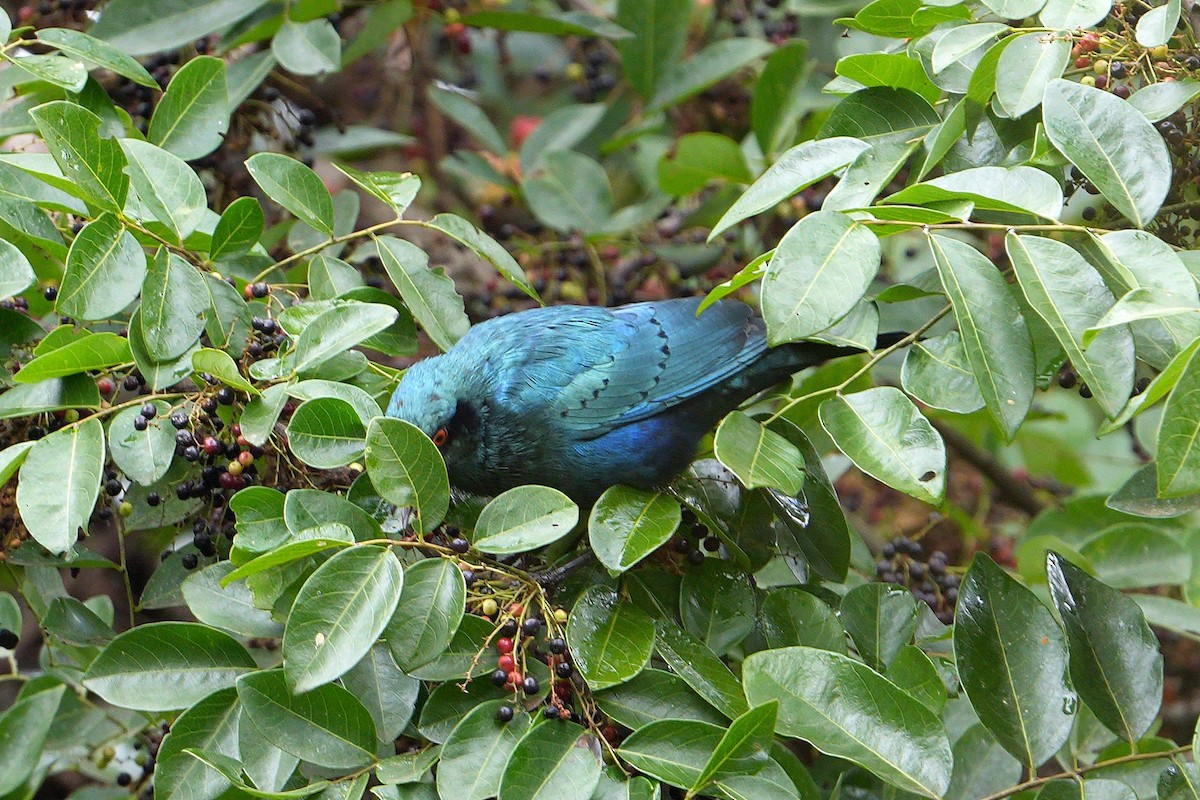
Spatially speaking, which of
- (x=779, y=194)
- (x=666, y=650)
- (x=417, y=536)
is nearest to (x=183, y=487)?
(x=417, y=536)

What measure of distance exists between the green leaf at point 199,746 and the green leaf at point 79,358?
2.13 ft

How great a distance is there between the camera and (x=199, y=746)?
6.64ft

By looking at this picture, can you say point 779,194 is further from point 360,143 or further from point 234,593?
point 360,143

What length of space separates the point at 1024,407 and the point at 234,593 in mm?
1483

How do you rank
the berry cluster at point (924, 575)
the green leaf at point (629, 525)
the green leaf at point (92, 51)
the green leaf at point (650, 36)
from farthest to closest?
the green leaf at point (650, 36) → the berry cluster at point (924, 575) → the green leaf at point (92, 51) → the green leaf at point (629, 525)

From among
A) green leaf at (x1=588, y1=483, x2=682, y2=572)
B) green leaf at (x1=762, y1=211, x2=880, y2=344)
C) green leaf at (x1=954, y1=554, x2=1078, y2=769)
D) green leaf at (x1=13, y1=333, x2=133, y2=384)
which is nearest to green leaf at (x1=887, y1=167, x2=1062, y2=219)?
green leaf at (x1=762, y1=211, x2=880, y2=344)

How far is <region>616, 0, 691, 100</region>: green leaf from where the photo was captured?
12.8 feet

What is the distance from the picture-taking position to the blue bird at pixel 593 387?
273 cm

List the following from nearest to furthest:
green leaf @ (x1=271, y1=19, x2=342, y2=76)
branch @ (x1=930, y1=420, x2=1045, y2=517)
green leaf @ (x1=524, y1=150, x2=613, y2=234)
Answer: green leaf @ (x1=271, y1=19, x2=342, y2=76)
green leaf @ (x1=524, y1=150, x2=613, y2=234)
branch @ (x1=930, y1=420, x2=1045, y2=517)

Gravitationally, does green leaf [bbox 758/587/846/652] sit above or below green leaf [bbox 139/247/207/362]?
below

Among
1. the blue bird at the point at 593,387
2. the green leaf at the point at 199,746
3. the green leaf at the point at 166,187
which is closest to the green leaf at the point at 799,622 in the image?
the blue bird at the point at 593,387

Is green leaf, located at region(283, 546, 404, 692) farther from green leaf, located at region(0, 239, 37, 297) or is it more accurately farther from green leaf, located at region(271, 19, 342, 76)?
green leaf, located at region(271, 19, 342, 76)

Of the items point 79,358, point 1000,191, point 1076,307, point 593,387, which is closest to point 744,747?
point 1076,307

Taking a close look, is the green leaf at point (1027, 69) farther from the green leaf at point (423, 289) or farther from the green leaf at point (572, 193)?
the green leaf at point (572, 193)
